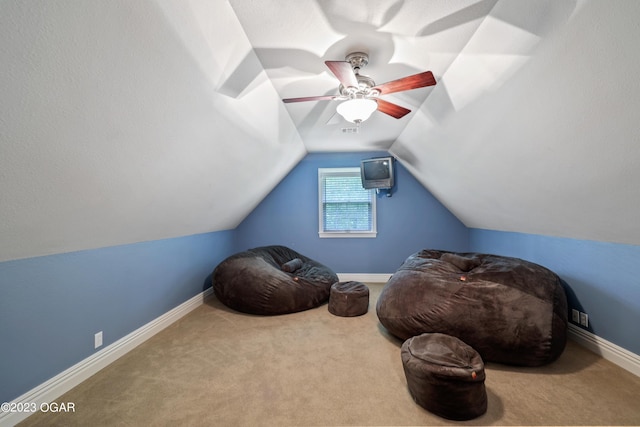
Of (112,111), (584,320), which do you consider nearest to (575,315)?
(584,320)

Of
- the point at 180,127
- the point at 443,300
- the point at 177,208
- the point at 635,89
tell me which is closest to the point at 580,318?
the point at 443,300

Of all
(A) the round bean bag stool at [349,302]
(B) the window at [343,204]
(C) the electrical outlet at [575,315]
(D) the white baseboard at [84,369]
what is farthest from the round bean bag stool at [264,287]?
(C) the electrical outlet at [575,315]

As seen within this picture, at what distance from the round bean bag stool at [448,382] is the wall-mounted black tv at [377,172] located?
3.09m

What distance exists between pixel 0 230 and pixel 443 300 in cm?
307

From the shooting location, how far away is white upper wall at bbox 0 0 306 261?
113 centimetres

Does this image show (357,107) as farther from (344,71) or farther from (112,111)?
(112,111)

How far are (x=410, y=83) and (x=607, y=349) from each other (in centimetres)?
276

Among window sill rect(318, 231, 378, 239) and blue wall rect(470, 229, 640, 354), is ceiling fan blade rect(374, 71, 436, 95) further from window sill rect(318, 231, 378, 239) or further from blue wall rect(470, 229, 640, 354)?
window sill rect(318, 231, 378, 239)

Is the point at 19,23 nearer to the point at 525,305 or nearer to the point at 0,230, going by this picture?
the point at 0,230

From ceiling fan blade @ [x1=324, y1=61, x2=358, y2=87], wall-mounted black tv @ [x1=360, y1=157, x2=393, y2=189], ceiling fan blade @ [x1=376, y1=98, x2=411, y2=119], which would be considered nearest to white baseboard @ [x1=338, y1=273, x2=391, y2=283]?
wall-mounted black tv @ [x1=360, y1=157, x2=393, y2=189]

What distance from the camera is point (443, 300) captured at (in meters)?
2.46

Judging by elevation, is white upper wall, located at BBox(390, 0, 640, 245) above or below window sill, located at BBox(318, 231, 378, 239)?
above

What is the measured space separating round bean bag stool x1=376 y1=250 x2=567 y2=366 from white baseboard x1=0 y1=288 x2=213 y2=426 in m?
2.42

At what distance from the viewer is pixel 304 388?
2053 mm
